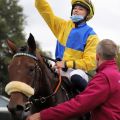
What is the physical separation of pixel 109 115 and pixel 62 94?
5.53 ft

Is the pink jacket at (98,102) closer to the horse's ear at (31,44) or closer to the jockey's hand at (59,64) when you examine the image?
the horse's ear at (31,44)

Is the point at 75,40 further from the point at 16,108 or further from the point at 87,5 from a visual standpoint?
the point at 16,108

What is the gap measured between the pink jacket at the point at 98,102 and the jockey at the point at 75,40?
1803mm

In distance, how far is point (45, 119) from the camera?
20.3ft

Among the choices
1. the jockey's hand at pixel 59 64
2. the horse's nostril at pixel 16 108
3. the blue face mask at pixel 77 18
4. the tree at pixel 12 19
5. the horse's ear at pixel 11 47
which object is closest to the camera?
the horse's nostril at pixel 16 108

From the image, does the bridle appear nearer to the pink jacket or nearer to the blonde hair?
the pink jacket

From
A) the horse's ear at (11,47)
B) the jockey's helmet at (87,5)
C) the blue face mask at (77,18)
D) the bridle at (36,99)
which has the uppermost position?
the jockey's helmet at (87,5)

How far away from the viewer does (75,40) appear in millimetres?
8703

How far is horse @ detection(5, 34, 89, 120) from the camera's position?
22.3 feet

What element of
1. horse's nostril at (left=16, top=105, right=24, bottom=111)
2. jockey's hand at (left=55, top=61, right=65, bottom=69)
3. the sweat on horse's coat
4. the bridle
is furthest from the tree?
horse's nostril at (left=16, top=105, right=24, bottom=111)

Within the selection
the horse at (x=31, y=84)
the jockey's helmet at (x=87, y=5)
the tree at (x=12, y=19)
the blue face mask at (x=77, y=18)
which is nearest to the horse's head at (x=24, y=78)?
the horse at (x=31, y=84)

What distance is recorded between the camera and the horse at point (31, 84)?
6785 millimetres

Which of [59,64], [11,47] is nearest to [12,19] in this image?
[59,64]

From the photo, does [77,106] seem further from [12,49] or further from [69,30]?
[69,30]
